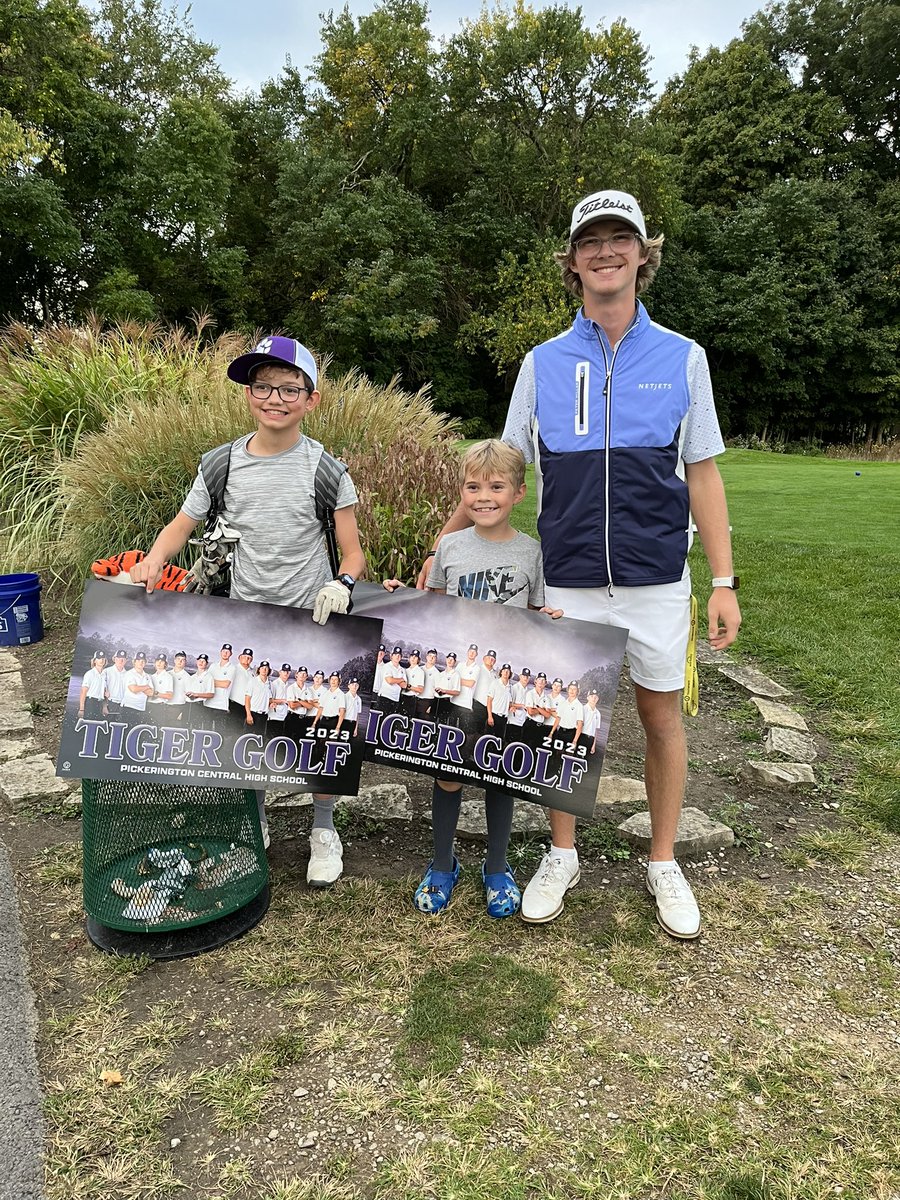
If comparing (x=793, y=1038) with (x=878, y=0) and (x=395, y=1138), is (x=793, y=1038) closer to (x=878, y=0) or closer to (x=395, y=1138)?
(x=395, y=1138)

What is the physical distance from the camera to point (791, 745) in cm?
378

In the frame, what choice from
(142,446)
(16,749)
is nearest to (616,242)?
(16,749)

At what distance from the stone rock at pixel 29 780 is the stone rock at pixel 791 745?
10.8 ft

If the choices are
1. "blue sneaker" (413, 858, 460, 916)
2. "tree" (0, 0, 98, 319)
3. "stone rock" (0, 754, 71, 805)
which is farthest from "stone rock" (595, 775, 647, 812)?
"tree" (0, 0, 98, 319)

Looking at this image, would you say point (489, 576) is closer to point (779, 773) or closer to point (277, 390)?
point (277, 390)

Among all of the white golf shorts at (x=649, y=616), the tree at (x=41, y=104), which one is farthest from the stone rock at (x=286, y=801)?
the tree at (x=41, y=104)

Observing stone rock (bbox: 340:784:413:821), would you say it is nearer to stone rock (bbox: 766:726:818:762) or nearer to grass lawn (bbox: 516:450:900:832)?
stone rock (bbox: 766:726:818:762)

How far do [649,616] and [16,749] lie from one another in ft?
10.4

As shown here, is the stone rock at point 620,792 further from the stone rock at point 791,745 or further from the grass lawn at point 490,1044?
the stone rock at point 791,745

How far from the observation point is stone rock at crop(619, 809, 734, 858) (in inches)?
115

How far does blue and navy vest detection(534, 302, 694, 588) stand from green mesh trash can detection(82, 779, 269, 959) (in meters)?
1.33

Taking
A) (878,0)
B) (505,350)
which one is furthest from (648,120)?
(878,0)

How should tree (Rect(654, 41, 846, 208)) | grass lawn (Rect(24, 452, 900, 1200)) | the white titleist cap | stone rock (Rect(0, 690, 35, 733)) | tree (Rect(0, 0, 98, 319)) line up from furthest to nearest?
1. tree (Rect(654, 41, 846, 208))
2. tree (Rect(0, 0, 98, 319))
3. stone rock (Rect(0, 690, 35, 733))
4. the white titleist cap
5. grass lawn (Rect(24, 452, 900, 1200))

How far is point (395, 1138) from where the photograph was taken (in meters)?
1.74
